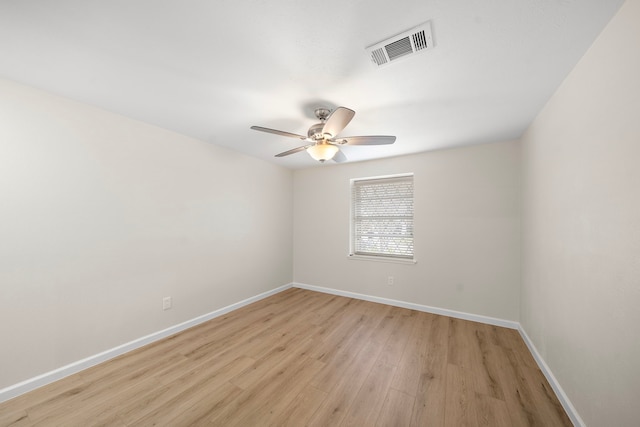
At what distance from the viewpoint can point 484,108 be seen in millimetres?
1972

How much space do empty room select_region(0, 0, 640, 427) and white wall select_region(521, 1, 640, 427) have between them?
1cm

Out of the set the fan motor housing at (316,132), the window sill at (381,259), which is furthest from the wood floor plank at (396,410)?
the fan motor housing at (316,132)

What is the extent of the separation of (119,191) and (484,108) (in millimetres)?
3435

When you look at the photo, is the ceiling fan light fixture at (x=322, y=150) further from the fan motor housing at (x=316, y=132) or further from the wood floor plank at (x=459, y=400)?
the wood floor plank at (x=459, y=400)

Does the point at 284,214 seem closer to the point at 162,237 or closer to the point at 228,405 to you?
the point at 162,237

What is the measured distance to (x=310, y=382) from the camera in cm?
180

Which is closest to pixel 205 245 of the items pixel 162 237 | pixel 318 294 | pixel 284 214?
pixel 162 237

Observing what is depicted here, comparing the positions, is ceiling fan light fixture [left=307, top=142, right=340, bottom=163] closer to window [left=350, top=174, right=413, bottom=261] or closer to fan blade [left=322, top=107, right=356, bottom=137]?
fan blade [left=322, top=107, right=356, bottom=137]

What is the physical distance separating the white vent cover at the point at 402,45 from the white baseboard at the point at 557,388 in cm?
239

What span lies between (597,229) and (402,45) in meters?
1.49

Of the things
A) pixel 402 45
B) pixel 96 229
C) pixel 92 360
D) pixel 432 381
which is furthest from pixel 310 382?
pixel 402 45

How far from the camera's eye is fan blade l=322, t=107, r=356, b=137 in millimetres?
1559

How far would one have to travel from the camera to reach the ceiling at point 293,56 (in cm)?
107

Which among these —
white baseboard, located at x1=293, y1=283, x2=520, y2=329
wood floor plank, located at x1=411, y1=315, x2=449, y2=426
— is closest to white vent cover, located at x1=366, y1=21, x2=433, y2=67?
wood floor plank, located at x1=411, y1=315, x2=449, y2=426
